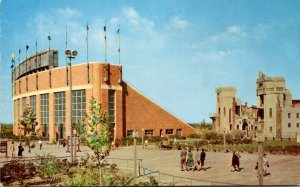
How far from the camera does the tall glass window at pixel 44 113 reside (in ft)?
181

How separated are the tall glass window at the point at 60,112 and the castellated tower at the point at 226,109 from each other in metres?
29.7

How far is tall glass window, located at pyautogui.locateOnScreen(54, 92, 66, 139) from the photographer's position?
51.8 metres

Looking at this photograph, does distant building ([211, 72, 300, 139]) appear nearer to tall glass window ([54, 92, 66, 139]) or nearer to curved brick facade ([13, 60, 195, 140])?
curved brick facade ([13, 60, 195, 140])

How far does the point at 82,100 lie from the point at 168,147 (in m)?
16.6

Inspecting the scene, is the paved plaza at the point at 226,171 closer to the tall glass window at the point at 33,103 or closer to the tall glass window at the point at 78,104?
the tall glass window at the point at 78,104

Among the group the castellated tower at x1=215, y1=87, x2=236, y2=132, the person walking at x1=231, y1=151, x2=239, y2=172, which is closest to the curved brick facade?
the castellated tower at x1=215, y1=87, x2=236, y2=132

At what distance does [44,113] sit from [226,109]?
3425 centimetres

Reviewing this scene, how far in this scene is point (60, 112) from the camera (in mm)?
52625

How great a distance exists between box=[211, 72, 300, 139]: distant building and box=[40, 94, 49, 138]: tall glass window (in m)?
29.9

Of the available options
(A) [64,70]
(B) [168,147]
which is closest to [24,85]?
(A) [64,70]

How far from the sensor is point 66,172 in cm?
2317

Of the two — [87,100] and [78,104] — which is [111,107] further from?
[78,104]

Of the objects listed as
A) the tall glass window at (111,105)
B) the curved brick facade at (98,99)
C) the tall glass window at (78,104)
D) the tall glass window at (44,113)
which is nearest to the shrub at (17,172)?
the curved brick facade at (98,99)

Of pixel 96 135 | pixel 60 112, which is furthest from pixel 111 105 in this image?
pixel 96 135
